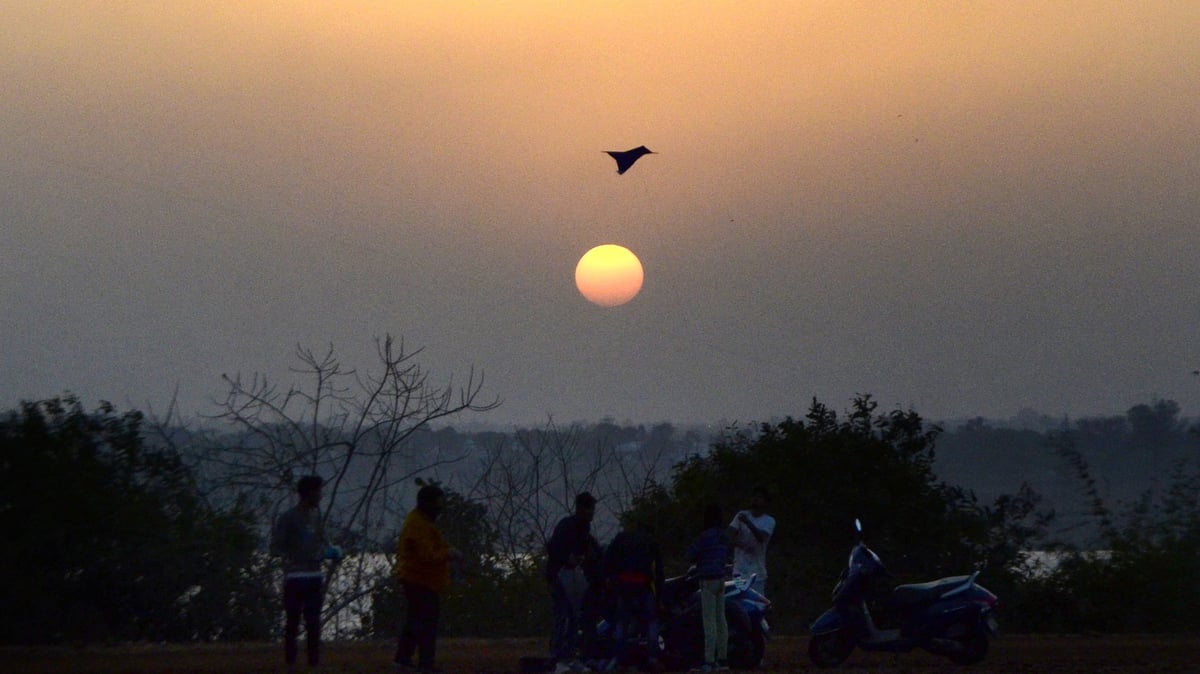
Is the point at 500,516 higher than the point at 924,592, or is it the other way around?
the point at 500,516

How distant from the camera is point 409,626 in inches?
486

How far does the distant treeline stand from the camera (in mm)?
16891

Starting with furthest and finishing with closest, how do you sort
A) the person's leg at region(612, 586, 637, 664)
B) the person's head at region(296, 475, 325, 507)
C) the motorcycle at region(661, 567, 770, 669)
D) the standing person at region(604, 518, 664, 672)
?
1. the motorcycle at region(661, 567, 770, 669)
2. the person's leg at region(612, 586, 637, 664)
3. the standing person at region(604, 518, 664, 672)
4. the person's head at region(296, 475, 325, 507)

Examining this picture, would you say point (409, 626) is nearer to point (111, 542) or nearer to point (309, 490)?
point (309, 490)

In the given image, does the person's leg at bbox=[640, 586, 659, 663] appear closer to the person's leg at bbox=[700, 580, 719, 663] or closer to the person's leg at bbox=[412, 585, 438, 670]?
the person's leg at bbox=[700, 580, 719, 663]

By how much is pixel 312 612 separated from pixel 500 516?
13.5m

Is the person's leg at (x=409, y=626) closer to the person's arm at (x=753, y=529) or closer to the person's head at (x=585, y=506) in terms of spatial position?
the person's head at (x=585, y=506)

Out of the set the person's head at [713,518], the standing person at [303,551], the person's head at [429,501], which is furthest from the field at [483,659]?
the person's head at [429,501]

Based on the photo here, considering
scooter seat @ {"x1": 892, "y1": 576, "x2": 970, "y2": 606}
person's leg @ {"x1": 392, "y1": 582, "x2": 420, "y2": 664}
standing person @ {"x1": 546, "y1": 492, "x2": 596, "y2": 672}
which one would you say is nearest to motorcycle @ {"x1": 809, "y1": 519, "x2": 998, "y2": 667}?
scooter seat @ {"x1": 892, "y1": 576, "x2": 970, "y2": 606}

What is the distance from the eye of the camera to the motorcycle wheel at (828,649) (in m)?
14.1

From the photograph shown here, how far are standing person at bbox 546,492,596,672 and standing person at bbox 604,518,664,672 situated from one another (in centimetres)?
26

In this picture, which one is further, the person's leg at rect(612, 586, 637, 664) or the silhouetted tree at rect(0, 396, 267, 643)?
the silhouetted tree at rect(0, 396, 267, 643)

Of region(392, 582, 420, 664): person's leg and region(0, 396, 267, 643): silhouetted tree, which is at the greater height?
region(0, 396, 267, 643): silhouetted tree

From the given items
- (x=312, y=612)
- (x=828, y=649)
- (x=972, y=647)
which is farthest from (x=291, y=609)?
(x=972, y=647)
